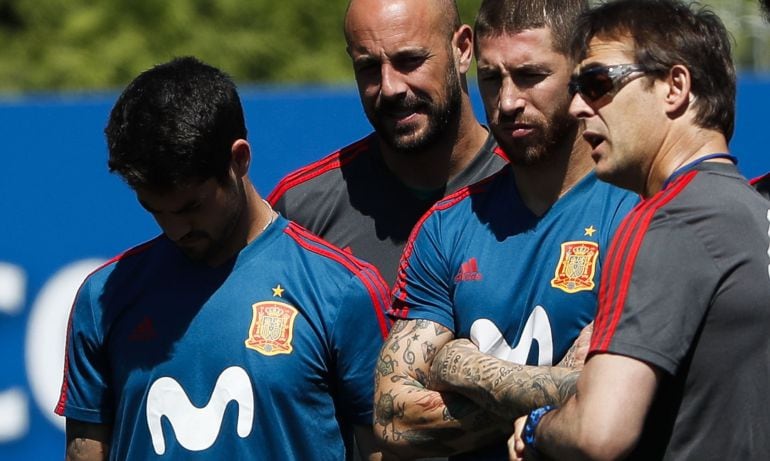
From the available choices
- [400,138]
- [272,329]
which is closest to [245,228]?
[272,329]

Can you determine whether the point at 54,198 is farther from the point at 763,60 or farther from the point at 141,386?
the point at 763,60

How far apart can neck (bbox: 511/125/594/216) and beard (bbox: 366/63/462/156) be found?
2.12 ft

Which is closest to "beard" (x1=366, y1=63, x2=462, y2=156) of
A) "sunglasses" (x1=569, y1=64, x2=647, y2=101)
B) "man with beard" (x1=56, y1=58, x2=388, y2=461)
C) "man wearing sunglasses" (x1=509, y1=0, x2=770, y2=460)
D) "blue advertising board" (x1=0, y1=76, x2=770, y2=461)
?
"man with beard" (x1=56, y1=58, x2=388, y2=461)

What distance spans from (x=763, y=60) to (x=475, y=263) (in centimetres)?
602

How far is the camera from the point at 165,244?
373 centimetres

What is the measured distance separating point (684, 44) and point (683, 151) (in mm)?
232

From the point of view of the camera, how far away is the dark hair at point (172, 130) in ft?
11.4

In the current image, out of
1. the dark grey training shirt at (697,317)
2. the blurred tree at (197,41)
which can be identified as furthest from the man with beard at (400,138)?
the blurred tree at (197,41)

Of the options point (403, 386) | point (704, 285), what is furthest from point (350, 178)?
point (704, 285)

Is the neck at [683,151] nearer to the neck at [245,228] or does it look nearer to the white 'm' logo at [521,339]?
the white 'm' logo at [521,339]

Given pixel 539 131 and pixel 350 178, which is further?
pixel 350 178

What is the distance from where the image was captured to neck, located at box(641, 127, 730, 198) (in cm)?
282

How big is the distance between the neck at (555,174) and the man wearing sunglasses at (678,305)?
26.0 inches

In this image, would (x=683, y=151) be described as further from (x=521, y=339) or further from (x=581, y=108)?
(x=521, y=339)
